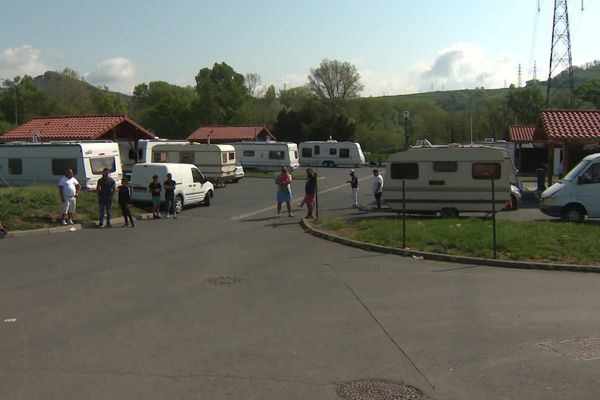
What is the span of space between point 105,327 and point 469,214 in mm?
18154

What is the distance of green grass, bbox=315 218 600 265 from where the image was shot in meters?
13.3

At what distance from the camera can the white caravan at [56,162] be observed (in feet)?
87.6

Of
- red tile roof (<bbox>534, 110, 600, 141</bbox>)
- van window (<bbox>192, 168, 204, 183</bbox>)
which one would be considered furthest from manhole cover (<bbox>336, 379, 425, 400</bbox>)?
red tile roof (<bbox>534, 110, 600, 141</bbox>)

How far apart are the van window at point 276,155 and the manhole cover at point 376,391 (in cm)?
4792

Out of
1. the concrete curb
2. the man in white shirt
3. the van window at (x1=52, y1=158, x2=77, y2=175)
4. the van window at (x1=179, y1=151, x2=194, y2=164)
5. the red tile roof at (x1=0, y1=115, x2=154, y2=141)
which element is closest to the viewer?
the concrete curb

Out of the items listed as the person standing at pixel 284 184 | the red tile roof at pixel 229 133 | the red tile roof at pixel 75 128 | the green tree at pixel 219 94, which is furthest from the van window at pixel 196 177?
the green tree at pixel 219 94

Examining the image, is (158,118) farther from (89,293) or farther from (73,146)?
(89,293)

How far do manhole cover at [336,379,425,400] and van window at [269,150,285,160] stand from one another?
4792 cm

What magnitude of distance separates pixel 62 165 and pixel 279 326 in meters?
22.4

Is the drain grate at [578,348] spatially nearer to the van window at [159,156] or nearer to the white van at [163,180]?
the white van at [163,180]

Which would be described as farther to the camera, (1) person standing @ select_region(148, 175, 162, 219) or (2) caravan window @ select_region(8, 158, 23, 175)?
(2) caravan window @ select_region(8, 158, 23, 175)

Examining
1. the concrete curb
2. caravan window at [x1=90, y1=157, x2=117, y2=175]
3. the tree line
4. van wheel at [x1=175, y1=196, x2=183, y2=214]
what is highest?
the tree line

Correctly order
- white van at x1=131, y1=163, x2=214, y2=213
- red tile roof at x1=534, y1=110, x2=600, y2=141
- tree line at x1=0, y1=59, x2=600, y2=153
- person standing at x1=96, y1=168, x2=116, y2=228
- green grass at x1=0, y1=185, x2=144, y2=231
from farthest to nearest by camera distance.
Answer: tree line at x1=0, y1=59, x2=600, y2=153 → red tile roof at x1=534, y1=110, x2=600, y2=141 → white van at x1=131, y1=163, x2=214, y2=213 → person standing at x1=96, y1=168, x2=116, y2=228 → green grass at x1=0, y1=185, x2=144, y2=231

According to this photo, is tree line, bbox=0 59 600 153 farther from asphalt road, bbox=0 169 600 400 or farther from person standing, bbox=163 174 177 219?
asphalt road, bbox=0 169 600 400
